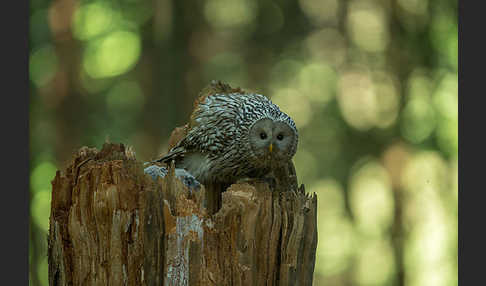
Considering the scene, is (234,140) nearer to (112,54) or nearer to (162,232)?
(162,232)

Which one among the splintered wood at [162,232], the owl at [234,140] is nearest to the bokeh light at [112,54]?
the owl at [234,140]

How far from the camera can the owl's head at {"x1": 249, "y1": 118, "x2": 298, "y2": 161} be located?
2.14m

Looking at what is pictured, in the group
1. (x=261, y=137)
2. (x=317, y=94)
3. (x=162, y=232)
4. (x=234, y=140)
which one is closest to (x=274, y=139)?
(x=261, y=137)

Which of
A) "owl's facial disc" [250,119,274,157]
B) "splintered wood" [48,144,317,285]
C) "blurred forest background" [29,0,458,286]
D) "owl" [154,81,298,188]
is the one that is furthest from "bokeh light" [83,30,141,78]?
"splintered wood" [48,144,317,285]

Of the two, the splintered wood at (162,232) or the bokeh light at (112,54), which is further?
the bokeh light at (112,54)

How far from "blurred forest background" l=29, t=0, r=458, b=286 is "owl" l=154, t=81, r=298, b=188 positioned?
3.23 feet

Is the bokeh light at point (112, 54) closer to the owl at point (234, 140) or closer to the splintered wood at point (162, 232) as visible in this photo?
the owl at point (234, 140)

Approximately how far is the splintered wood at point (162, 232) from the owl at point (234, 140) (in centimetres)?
32

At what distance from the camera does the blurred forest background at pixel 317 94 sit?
3447mm

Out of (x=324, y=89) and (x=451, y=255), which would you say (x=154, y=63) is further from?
(x=451, y=255)

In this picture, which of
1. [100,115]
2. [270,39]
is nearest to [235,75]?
[270,39]

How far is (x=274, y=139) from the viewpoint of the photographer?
2.15 metres

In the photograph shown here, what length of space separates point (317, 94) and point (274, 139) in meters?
1.65

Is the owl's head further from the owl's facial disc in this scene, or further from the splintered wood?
the splintered wood
